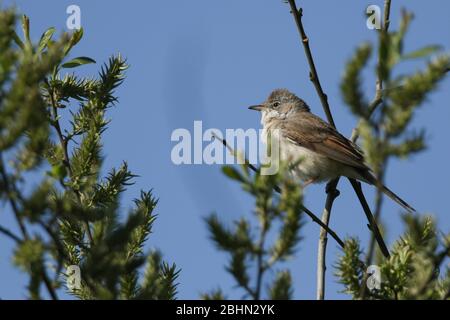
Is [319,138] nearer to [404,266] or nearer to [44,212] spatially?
[404,266]

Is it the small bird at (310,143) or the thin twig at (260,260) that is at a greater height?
the small bird at (310,143)

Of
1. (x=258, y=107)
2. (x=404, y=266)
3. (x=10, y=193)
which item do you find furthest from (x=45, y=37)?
(x=258, y=107)

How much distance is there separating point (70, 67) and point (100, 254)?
1.80m

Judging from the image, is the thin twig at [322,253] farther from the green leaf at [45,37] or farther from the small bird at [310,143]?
the green leaf at [45,37]

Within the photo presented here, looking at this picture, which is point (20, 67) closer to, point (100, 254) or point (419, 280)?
point (100, 254)

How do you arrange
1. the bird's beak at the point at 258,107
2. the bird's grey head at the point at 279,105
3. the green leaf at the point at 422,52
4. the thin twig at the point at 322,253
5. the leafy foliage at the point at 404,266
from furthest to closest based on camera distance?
the bird's beak at the point at 258,107
the bird's grey head at the point at 279,105
the thin twig at the point at 322,253
the leafy foliage at the point at 404,266
the green leaf at the point at 422,52

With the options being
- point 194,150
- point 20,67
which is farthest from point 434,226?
point 20,67

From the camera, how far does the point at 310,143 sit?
292 inches

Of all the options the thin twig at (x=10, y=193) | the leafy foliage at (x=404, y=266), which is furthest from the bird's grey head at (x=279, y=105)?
the thin twig at (x=10, y=193)

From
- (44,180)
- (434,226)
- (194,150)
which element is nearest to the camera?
(44,180)

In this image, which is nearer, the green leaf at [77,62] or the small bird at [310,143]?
the green leaf at [77,62]

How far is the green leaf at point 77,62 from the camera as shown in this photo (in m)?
3.43

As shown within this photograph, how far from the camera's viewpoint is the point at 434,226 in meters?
2.46

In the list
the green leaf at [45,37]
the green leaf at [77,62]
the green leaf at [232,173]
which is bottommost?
the green leaf at [232,173]
